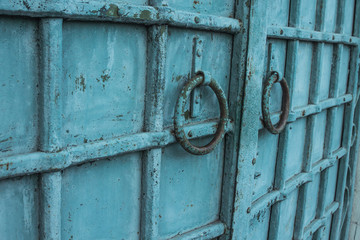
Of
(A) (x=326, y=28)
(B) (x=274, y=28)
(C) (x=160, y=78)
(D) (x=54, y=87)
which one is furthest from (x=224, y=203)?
(A) (x=326, y=28)

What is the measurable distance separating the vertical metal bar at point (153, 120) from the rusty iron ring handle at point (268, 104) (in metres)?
0.60

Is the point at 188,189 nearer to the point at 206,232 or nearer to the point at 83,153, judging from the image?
the point at 206,232

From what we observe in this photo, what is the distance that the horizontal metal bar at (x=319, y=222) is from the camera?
2.44m

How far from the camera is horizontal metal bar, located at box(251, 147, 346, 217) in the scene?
72.5 inches

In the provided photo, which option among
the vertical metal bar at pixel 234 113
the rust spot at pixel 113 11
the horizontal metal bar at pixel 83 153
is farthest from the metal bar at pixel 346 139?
the rust spot at pixel 113 11

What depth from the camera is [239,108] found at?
60.1 inches

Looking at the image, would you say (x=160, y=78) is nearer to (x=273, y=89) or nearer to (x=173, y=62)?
(x=173, y=62)

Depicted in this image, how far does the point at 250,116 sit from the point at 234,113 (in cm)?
7

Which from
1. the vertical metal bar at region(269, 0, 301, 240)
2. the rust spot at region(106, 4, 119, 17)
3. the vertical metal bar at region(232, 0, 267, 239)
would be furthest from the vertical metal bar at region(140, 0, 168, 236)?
the vertical metal bar at region(269, 0, 301, 240)

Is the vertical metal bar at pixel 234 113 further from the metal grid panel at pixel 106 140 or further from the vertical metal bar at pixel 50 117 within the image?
the vertical metal bar at pixel 50 117

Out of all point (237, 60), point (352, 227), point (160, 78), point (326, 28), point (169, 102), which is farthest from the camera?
point (352, 227)

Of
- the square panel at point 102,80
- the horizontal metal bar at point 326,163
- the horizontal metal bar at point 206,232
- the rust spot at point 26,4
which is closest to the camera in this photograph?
the rust spot at point 26,4

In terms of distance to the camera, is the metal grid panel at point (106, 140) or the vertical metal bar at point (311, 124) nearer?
the metal grid panel at point (106, 140)

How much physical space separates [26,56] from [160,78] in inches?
15.9
